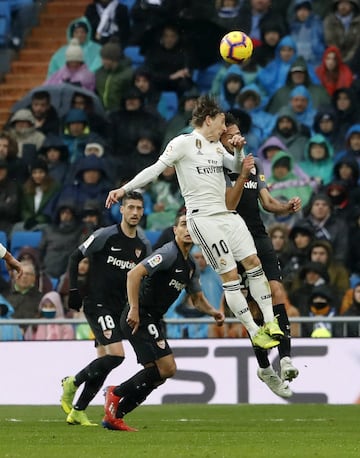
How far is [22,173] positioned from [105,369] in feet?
31.1

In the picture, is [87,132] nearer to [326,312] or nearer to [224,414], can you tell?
[326,312]

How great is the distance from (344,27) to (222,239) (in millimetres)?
10902

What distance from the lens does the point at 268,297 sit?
14.2 meters

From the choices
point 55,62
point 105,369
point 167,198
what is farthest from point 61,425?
point 55,62

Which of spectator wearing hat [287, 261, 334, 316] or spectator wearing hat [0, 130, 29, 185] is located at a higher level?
spectator wearing hat [0, 130, 29, 185]

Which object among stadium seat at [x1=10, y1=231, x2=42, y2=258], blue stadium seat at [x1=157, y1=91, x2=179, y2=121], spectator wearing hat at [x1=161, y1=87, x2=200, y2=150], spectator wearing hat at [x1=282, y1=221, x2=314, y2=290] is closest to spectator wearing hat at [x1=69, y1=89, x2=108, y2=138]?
blue stadium seat at [x1=157, y1=91, x2=179, y2=121]

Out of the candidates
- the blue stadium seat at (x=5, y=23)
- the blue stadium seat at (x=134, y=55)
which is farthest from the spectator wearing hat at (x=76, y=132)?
the blue stadium seat at (x=5, y=23)

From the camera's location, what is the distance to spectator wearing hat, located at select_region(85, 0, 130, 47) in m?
25.7

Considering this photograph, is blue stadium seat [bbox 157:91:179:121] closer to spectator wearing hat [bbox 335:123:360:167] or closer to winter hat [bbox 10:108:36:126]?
winter hat [bbox 10:108:36:126]

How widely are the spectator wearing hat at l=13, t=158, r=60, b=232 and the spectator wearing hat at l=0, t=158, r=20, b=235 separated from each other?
0.36ft

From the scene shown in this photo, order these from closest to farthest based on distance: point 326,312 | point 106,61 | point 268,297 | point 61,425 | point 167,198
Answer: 1. point 268,297
2. point 61,425
3. point 326,312
4. point 167,198
5. point 106,61

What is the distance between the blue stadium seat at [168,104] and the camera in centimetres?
2469

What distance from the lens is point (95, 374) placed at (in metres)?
15.2

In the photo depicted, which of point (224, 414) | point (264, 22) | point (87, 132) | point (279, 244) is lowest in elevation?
point (224, 414)
